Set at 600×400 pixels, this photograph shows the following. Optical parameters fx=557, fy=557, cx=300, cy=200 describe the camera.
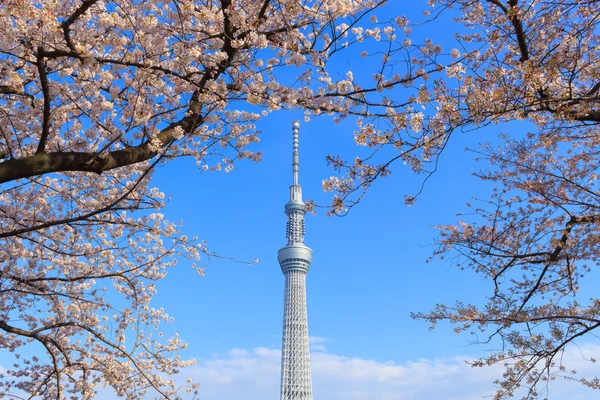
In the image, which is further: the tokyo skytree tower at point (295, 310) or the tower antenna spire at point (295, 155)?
the tower antenna spire at point (295, 155)

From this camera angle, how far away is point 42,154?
4039 mm

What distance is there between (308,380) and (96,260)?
5334cm

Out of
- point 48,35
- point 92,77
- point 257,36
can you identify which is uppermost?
point 92,77

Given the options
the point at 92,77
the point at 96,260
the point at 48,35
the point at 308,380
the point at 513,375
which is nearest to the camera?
the point at 48,35

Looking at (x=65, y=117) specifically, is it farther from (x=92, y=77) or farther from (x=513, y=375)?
(x=513, y=375)

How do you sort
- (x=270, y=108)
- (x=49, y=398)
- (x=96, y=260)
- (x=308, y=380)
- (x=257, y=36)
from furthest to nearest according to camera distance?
(x=308, y=380) < (x=96, y=260) < (x=49, y=398) < (x=270, y=108) < (x=257, y=36)

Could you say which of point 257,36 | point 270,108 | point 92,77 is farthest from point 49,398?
point 257,36

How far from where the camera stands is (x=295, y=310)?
2371 inches

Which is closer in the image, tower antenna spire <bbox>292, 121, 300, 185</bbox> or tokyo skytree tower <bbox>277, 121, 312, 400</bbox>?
tokyo skytree tower <bbox>277, 121, 312, 400</bbox>

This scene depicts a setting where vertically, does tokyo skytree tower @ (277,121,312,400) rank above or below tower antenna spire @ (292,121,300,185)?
below

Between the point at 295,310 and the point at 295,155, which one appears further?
the point at 295,155

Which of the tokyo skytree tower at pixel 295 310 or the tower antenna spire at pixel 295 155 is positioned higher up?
the tower antenna spire at pixel 295 155

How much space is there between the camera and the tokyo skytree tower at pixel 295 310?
5825cm

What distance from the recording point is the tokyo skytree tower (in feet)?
191
